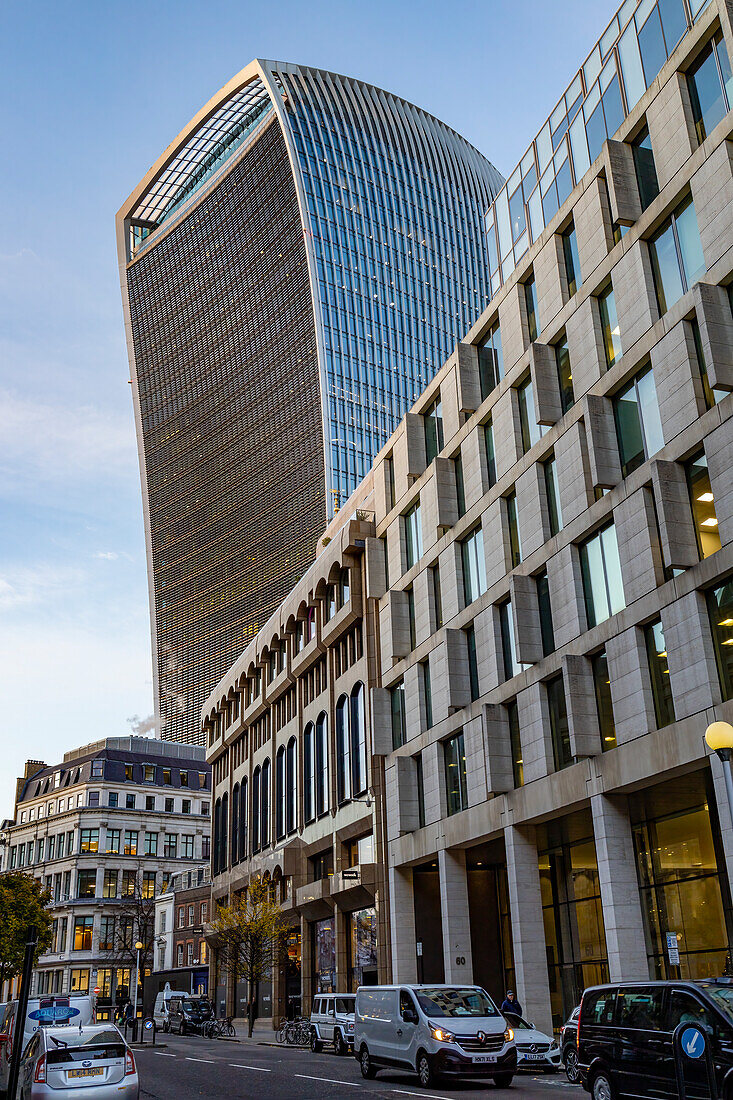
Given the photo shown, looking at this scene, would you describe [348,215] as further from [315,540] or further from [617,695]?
[617,695]

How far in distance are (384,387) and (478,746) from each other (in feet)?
383

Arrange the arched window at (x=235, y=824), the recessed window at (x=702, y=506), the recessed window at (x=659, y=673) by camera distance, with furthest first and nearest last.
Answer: the arched window at (x=235, y=824), the recessed window at (x=659, y=673), the recessed window at (x=702, y=506)

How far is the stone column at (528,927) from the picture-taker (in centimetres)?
3356

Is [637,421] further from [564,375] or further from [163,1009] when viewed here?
[163,1009]

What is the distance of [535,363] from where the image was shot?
35688 mm

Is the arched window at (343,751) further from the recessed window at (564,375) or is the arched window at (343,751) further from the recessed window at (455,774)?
the recessed window at (564,375)

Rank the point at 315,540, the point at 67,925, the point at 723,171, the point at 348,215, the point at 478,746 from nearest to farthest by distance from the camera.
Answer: the point at 723,171
the point at 478,746
the point at 67,925
the point at 315,540
the point at 348,215

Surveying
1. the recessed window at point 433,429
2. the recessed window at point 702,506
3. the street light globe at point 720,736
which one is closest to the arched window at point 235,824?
the recessed window at point 433,429

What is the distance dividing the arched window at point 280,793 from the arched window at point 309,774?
5.65 meters

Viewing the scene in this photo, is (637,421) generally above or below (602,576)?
above

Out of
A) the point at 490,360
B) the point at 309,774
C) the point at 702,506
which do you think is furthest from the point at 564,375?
the point at 309,774

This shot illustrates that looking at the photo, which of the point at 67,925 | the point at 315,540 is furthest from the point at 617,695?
the point at 315,540

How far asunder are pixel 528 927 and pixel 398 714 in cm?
1491

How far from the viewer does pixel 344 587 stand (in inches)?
2223
